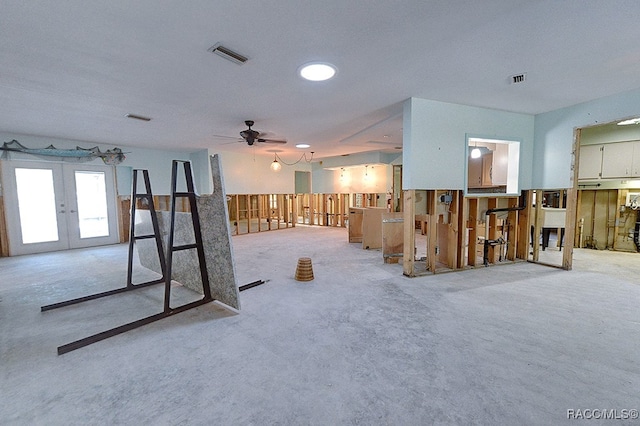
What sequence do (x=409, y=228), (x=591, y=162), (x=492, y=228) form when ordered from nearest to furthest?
(x=409, y=228) < (x=492, y=228) < (x=591, y=162)

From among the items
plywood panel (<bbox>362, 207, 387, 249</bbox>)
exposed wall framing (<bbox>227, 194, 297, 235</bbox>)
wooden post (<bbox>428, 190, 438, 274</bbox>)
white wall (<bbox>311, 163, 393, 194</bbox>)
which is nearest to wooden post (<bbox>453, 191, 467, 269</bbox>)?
wooden post (<bbox>428, 190, 438, 274</bbox>)

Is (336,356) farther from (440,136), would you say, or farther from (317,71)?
(440,136)

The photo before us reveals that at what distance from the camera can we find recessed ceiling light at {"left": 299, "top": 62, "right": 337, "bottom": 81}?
260 cm

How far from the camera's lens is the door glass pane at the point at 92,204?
20.4 ft

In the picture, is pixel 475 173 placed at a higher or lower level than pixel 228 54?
lower

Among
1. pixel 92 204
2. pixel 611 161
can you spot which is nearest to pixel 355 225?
pixel 611 161

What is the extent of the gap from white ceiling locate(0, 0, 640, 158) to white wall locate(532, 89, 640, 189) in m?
0.20

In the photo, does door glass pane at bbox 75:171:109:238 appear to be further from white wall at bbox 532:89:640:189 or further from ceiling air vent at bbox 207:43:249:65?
Answer: white wall at bbox 532:89:640:189

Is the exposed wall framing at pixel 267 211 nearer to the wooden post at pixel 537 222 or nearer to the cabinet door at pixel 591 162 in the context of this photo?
the wooden post at pixel 537 222

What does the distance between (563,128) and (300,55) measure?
429 centimetres

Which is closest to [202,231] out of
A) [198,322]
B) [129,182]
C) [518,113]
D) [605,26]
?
[198,322]

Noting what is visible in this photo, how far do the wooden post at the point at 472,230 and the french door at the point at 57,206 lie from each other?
8044 millimetres

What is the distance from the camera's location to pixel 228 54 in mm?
2363

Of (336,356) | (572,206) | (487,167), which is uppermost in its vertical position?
(487,167)
